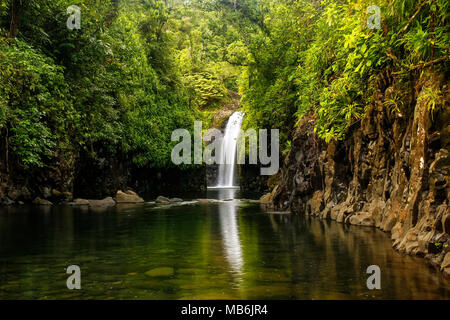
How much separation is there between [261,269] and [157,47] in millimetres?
32279

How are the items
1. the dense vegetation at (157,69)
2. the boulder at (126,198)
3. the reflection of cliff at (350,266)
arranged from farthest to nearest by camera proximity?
the boulder at (126,198), the dense vegetation at (157,69), the reflection of cliff at (350,266)

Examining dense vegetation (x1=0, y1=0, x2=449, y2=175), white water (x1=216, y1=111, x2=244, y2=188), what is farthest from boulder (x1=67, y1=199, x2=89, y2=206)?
white water (x1=216, y1=111, x2=244, y2=188)

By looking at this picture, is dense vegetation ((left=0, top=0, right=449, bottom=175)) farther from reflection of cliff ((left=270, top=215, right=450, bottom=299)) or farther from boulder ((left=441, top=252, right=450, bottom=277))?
reflection of cliff ((left=270, top=215, right=450, bottom=299))

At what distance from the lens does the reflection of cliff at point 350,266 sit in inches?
232

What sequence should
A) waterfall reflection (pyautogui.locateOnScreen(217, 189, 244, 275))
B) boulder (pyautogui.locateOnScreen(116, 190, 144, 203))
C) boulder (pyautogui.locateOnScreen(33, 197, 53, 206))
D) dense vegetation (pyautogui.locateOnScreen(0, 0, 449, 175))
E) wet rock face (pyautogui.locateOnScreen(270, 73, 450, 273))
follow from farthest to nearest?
boulder (pyautogui.locateOnScreen(116, 190, 144, 203))
boulder (pyautogui.locateOnScreen(33, 197, 53, 206))
dense vegetation (pyautogui.locateOnScreen(0, 0, 449, 175))
waterfall reflection (pyautogui.locateOnScreen(217, 189, 244, 275))
wet rock face (pyautogui.locateOnScreen(270, 73, 450, 273))

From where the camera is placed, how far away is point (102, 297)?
571 cm

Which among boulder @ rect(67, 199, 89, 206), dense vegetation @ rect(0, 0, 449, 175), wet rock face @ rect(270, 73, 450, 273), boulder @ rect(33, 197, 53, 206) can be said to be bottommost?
boulder @ rect(67, 199, 89, 206)

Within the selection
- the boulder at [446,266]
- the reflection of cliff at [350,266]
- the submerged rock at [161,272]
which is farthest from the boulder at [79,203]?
the boulder at [446,266]

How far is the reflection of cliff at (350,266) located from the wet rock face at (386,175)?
0.43m

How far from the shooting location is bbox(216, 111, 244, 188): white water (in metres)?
43.2

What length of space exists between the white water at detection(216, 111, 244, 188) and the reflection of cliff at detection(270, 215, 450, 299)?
1218 inches

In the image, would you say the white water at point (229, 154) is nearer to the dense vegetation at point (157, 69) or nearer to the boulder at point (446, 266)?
the dense vegetation at point (157, 69)

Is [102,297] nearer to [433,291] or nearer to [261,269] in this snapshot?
[261,269]

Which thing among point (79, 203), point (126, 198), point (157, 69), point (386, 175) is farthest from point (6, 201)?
point (157, 69)
